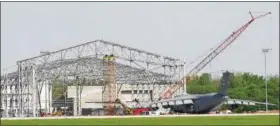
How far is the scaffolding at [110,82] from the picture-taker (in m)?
124

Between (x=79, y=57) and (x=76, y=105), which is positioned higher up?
(x=79, y=57)

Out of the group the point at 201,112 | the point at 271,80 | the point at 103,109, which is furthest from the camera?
the point at 271,80

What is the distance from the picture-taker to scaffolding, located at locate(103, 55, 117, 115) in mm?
123500

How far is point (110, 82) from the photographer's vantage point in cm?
12925

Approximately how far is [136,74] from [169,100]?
12.9 m

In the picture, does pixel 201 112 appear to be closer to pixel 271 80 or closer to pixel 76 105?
pixel 76 105

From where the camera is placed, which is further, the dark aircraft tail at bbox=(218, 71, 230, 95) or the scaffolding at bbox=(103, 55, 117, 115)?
the scaffolding at bbox=(103, 55, 117, 115)

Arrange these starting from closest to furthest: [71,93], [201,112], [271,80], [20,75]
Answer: [201,112] < [20,75] < [71,93] < [271,80]

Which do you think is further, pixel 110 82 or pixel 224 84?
pixel 110 82

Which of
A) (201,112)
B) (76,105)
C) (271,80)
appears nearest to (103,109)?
(76,105)

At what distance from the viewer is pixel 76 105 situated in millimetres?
140000

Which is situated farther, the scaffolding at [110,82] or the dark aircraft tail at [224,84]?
the scaffolding at [110,82]

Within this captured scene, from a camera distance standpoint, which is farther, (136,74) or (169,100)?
(136,74)

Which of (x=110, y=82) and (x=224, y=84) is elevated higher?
(x=110, y=82)
